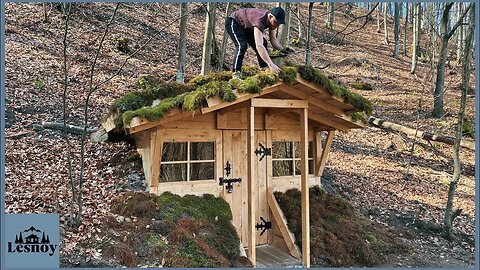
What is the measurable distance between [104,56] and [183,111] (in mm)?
8823

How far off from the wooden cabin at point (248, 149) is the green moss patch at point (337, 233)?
220 mm

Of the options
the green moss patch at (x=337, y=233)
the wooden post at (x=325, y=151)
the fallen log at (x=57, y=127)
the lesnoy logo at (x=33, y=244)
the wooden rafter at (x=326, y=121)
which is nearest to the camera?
the lesnoy logo at (x=33, y=244)

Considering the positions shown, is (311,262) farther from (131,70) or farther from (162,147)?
(131,70)

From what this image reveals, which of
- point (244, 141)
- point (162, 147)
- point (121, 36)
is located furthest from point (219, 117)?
point (121, 36)

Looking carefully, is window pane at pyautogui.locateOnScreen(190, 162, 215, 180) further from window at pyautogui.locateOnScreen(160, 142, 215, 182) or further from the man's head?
the man's head

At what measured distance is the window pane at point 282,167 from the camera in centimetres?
731

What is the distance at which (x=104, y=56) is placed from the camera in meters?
13.3

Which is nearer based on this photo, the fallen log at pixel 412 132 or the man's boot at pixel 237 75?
the man's boot at pixel 237 75

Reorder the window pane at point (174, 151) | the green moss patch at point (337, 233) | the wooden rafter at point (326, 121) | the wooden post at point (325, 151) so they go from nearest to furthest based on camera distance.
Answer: the window pane at point (174, 151), the green moss patch at point (337, 233), the wooden rafter at point (326, 121), the wooden post at point (325, 151)

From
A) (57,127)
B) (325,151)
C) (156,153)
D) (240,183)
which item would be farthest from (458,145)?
(57,127)

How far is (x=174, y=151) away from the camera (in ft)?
20.6

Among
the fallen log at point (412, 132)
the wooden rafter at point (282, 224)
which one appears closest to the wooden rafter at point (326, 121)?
the wooden rafter at point (282, 224)

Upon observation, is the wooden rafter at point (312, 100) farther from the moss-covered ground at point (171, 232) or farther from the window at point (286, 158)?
the moss-covered ground at point (171, 232)

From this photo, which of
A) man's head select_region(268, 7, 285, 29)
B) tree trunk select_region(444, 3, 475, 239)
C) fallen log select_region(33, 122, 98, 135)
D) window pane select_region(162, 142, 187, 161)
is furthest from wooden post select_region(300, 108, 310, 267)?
fallen log select_region(33, 122, 98, 135)
